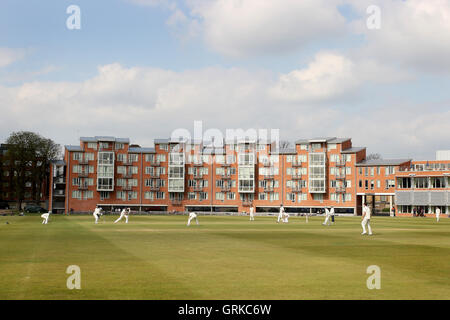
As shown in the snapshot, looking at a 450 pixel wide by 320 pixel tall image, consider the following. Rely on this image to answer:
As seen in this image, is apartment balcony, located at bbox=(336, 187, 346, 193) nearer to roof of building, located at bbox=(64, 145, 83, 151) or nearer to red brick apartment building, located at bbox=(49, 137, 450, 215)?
red brick apartment building, located at bbox=(49, 137, 450, 215)

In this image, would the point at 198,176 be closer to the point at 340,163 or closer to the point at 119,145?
the point at 119,145

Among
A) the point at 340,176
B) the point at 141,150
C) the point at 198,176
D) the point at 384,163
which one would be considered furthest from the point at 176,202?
the point at 384,163

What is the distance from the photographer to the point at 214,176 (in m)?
158

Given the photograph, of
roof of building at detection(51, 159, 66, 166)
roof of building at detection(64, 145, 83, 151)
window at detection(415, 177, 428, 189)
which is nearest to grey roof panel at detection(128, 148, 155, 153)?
roof of building at detection(64, 145, 83, 151)

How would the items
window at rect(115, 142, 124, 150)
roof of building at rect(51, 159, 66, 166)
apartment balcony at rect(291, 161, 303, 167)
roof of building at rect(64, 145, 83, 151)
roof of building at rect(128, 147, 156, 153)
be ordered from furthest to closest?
roof of building at rect(128, 147, 156, 153) → window at rect(115, 142, 124, 150) → roof of building at rect(51, 159, 66, 166) → roof of building at rect(64, 145, 83, 151) → apartment balcony at rect(291, 161, 303, 167)

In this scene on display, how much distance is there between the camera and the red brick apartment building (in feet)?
484

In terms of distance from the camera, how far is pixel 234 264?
20.4 meters

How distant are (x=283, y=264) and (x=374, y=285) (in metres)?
5.74

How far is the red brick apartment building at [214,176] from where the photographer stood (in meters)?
148

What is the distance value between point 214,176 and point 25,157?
55.2 m

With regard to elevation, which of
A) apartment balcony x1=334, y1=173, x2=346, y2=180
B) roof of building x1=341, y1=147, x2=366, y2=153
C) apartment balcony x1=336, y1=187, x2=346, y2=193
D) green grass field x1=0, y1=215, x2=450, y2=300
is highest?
roof of building x1=341, y1=147, x2=366, y2=153

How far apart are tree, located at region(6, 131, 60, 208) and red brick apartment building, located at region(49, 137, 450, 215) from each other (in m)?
6.57

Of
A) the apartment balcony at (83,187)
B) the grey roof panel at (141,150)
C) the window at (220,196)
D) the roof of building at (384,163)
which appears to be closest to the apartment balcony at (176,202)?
the window at (220,196)
